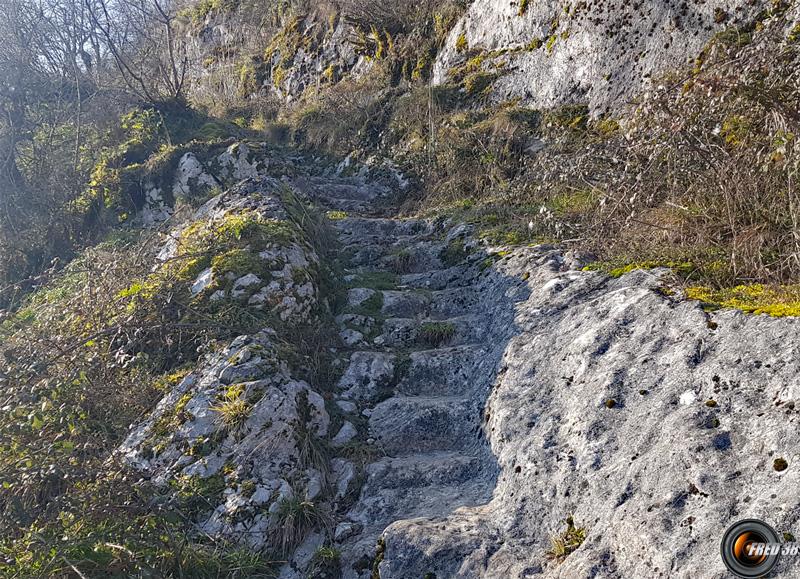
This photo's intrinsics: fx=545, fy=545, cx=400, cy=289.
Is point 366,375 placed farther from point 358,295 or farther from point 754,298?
point 754,298

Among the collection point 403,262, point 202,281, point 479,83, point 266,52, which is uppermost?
point 266,52

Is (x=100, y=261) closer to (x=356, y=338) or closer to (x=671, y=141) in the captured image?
(x=356, y=338)

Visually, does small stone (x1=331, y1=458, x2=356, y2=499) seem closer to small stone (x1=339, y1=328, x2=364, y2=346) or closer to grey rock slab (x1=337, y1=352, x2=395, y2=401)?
grey rock slab (x1=337, y1=352, x2=395, y2=401)

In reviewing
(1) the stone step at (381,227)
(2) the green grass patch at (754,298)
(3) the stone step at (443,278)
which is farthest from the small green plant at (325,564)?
(1) the stone step at (381,227)

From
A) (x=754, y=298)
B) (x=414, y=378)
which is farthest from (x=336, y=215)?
(x=754, y=298)

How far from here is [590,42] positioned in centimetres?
833

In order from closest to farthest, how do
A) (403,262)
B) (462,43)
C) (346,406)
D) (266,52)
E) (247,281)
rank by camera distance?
(346,406), (247,281), (403,262), (462,43), (266,52)

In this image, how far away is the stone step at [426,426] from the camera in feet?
13.3

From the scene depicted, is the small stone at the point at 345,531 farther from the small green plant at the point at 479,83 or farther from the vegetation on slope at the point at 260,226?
the small green plant at the point at 479,83

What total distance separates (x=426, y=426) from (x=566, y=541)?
1602mm

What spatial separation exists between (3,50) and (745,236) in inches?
629

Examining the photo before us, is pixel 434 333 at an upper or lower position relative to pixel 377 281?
lower

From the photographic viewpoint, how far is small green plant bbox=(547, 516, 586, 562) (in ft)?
8.79

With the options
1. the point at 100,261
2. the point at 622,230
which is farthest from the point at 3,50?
the point at 622,230
